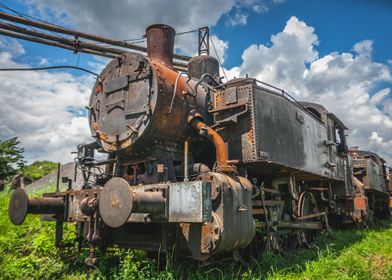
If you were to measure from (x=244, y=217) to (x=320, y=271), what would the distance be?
4.50 ft

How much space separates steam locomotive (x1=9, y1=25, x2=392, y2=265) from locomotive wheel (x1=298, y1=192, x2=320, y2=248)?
349 mm

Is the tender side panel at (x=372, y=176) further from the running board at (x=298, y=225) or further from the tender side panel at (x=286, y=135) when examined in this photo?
the running board at (x=298, y=225)

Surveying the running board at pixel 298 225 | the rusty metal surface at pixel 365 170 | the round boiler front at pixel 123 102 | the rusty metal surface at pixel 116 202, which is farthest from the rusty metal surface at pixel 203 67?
the rusty metal surface at pixel 365 170

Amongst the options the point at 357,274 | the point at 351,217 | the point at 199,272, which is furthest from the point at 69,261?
the point at 351,217

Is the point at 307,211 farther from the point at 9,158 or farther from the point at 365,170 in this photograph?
the point at 9,158

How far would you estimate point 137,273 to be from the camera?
12.7 ft

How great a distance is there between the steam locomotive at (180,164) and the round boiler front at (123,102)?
15 mm

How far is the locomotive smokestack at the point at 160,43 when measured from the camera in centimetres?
Result: 514

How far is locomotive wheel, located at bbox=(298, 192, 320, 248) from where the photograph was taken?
6.59 metres

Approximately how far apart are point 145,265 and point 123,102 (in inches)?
84.5

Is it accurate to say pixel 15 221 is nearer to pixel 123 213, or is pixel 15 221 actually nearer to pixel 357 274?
pixel 123 213

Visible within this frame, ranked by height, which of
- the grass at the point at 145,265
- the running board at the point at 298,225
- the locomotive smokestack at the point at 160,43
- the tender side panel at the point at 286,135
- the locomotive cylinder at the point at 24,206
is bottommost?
the grass at the point at 145,265

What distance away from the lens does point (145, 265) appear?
440 cm

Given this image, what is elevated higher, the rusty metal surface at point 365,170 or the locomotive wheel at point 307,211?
the rusty metal surface at point 365,170
